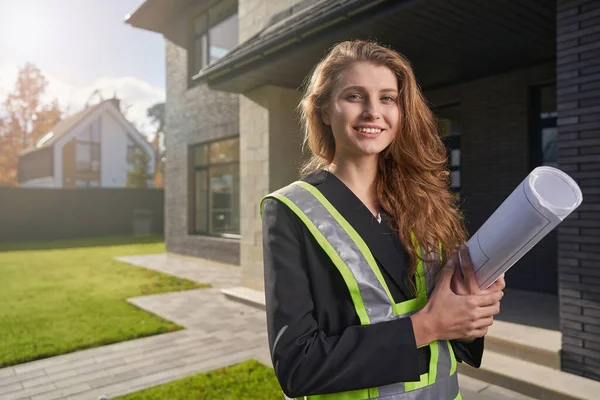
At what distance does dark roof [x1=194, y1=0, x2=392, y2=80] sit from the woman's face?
11.2 feet

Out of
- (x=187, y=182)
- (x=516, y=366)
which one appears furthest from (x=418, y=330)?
(x=187, y=182)

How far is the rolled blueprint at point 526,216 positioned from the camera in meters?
0.85

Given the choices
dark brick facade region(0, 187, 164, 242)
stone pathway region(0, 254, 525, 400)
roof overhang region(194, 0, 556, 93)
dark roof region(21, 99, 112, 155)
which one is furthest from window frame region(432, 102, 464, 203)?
dark roof region(21, 99, 112, 155)

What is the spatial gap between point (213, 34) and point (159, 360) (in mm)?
9549

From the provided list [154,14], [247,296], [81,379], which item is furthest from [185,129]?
[81,379]

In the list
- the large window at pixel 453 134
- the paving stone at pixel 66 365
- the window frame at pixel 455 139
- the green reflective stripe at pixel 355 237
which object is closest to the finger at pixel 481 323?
the green reflective stripe at pixel 355 237

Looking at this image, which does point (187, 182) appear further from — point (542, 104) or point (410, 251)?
point (410, 251)

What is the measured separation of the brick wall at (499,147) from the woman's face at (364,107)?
5.97 meters

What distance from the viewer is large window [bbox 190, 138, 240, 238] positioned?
1119 cm

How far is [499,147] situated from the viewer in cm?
677

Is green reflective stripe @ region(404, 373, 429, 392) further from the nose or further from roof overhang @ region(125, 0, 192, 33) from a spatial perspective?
roof overhang @ region(125, 0, 192, 33)

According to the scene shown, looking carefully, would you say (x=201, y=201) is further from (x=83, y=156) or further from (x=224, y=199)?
(x=83, y=156)

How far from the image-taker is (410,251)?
3.91 ft

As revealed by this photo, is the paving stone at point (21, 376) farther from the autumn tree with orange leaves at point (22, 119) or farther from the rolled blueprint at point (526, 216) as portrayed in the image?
the autumn tree with orange leaves at point (22, 119)
